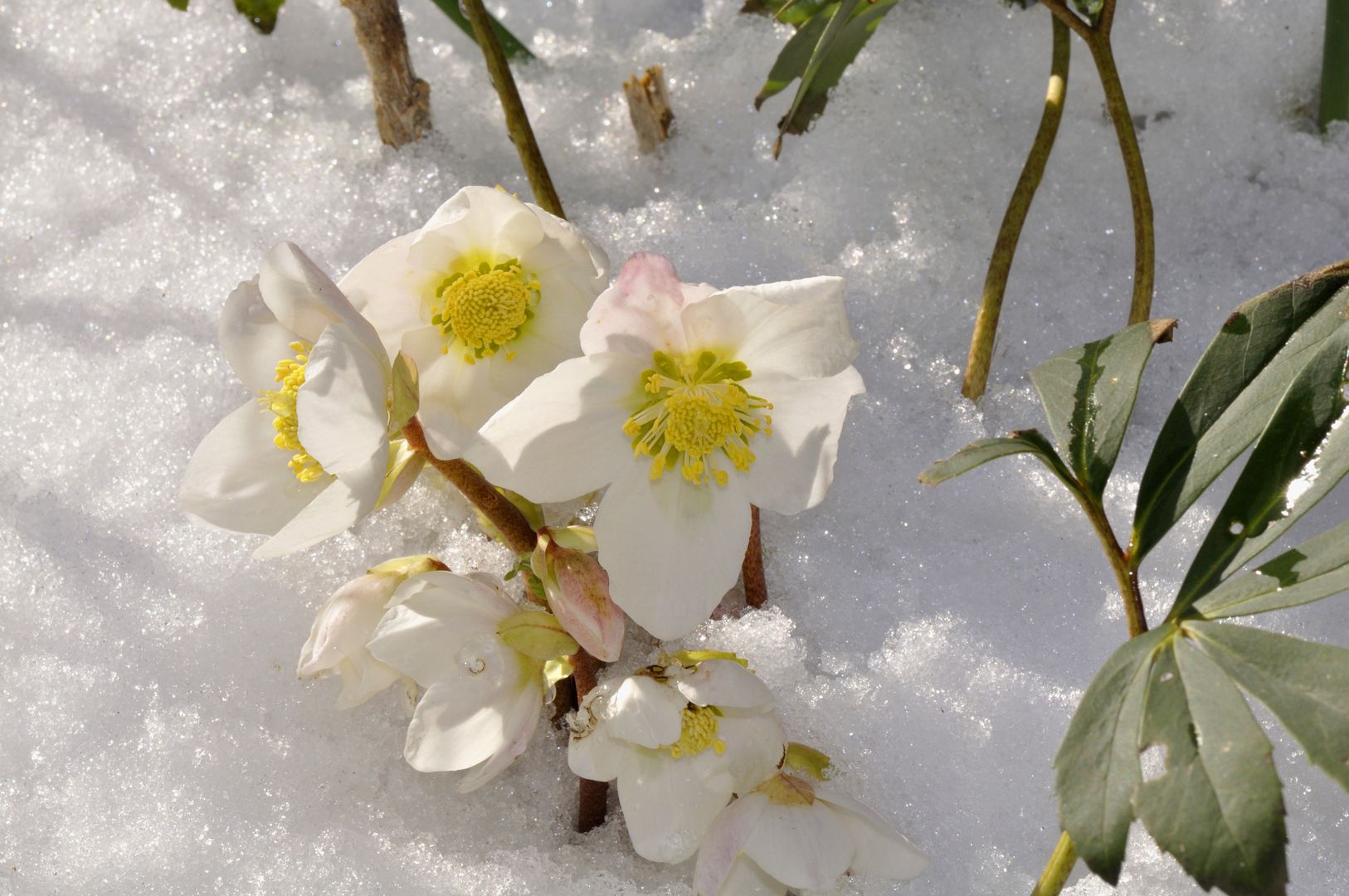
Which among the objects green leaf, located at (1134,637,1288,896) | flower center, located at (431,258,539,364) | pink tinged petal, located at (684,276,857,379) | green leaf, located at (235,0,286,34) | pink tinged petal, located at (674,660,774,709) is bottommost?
pink tinged petal, located at (674,660,774,709)

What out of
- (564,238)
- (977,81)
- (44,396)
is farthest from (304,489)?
(977,81)

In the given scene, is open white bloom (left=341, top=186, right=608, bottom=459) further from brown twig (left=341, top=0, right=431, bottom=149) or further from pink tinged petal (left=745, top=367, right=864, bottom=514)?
brown twig (left=341, top=0, right=431, bottom=149)

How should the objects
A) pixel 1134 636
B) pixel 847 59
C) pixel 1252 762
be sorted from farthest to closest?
pixel 847 59, pixel 1134 636, pixel 1252 762

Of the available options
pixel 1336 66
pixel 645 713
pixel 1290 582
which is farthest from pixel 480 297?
pixel 1336 66

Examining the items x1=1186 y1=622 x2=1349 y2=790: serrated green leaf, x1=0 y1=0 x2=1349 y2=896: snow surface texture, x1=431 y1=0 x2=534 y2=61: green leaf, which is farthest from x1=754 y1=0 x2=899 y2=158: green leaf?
x1=1186 y1=622 x2=1349 y2=790: serrated green leaf

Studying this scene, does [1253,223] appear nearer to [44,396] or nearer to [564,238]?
[564,238]

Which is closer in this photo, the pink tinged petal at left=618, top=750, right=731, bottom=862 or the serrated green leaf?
the serrated green leaf

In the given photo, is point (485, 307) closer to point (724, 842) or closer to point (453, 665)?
point (453, 665)
